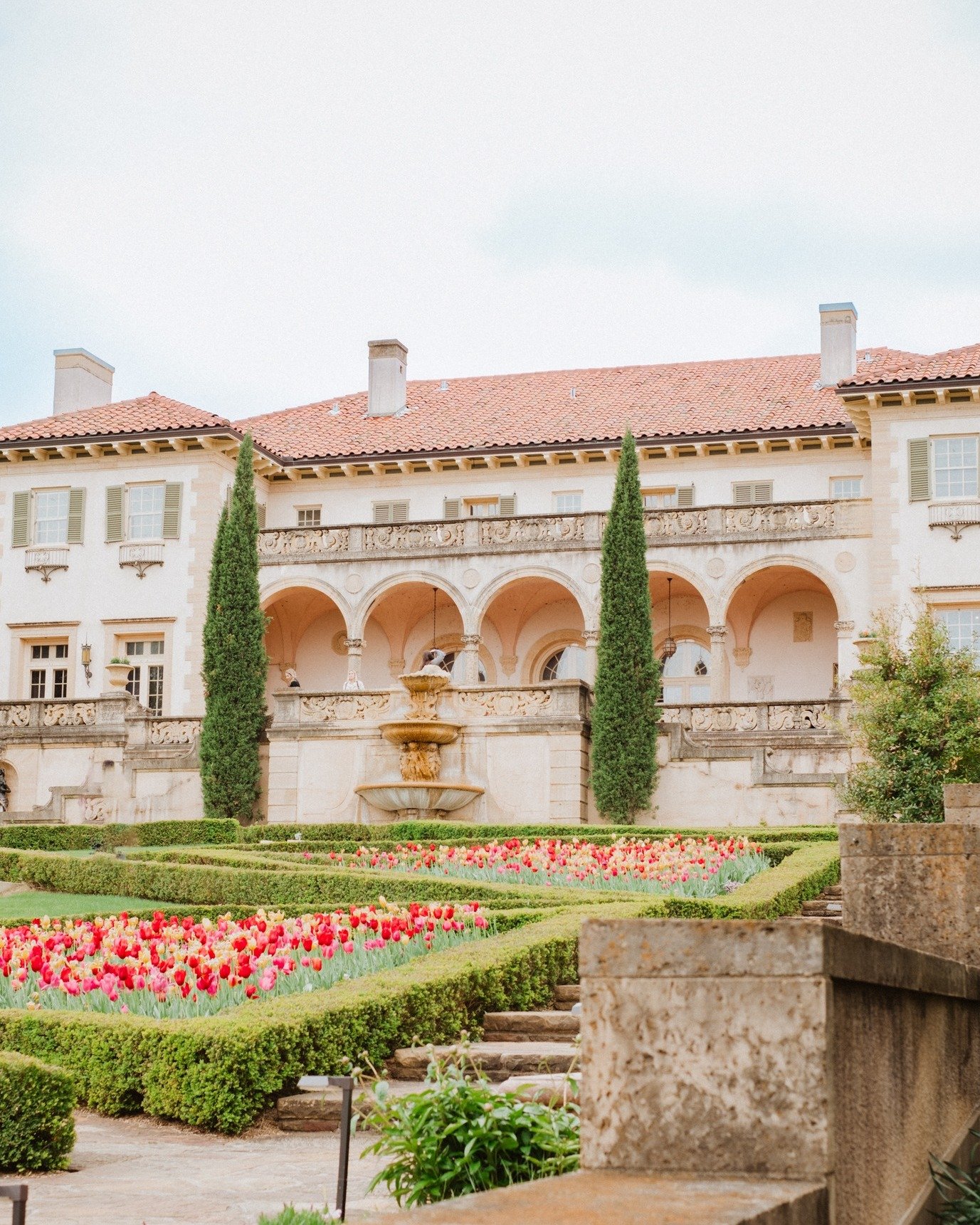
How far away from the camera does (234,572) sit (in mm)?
34125

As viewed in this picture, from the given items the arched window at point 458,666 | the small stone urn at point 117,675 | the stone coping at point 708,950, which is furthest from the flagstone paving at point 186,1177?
the arched window at point 458,666

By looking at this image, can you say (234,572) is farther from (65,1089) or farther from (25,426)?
(65,1089)

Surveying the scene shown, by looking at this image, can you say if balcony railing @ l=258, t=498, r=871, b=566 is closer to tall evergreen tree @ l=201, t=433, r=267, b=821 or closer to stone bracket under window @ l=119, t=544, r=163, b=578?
stone bracket under window @ l=119, t=544, r=163, b=578

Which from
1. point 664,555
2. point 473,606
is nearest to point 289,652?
point 473,606

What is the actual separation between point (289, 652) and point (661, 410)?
11.0m

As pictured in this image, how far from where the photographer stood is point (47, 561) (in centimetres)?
3894

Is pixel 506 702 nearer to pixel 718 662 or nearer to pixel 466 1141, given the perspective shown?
pixel 718 662

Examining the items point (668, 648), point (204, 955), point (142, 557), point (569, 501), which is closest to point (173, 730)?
point (142, 557)

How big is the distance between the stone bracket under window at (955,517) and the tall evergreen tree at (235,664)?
14.1 meters

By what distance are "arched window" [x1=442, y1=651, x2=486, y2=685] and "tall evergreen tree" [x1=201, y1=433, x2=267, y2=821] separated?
5.24 metres

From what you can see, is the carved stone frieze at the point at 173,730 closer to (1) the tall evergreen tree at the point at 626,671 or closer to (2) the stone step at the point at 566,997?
(1) the tall evergreen tree at the point at 626,671

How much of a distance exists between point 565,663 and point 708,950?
36422mm

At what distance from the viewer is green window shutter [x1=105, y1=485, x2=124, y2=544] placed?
1523 inches

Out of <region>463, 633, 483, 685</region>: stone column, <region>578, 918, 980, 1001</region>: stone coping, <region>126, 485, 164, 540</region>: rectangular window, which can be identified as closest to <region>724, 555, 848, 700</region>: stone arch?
<region>463, 633, 483, 685</region>: stone column
